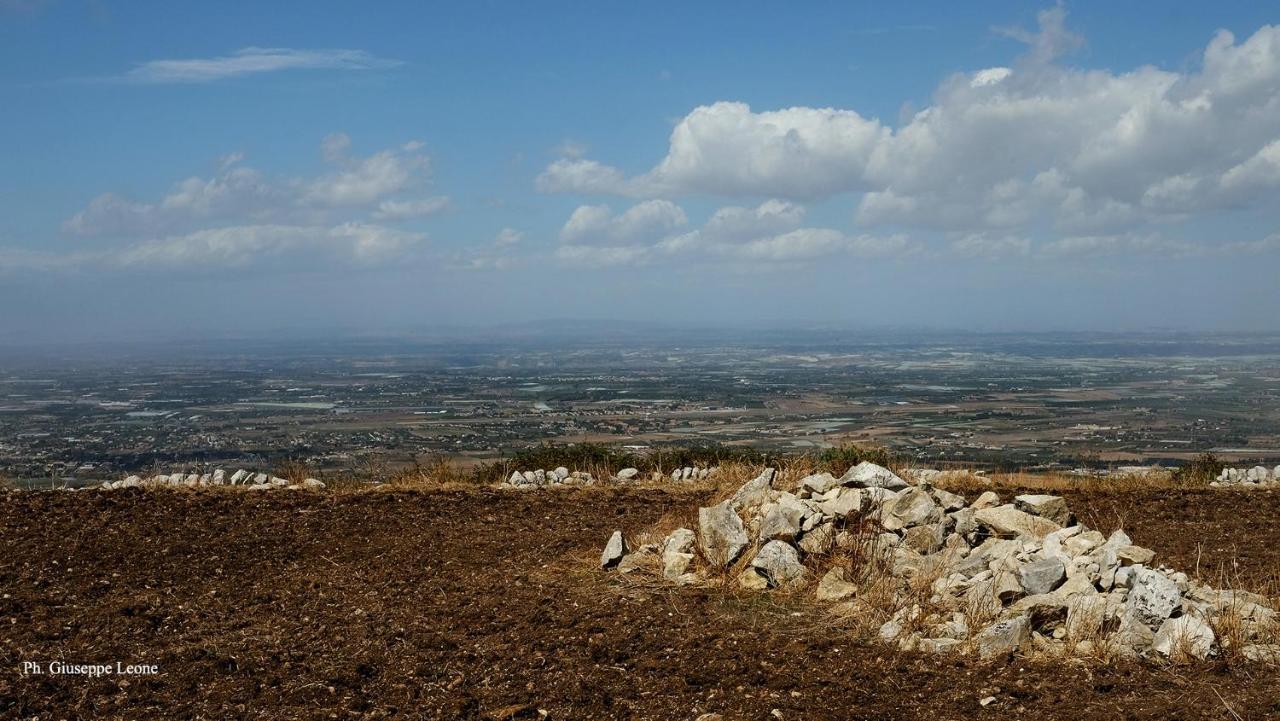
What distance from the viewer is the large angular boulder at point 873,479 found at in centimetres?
841

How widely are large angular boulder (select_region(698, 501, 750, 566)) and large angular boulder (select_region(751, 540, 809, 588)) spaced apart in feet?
0.77

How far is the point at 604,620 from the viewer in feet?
21.2

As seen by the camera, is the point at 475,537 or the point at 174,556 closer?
the point at 174,556

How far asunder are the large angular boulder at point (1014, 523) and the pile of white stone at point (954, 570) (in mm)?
11

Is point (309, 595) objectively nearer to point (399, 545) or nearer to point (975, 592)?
point (399, 545)

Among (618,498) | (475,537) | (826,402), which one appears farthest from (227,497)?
(826,402)

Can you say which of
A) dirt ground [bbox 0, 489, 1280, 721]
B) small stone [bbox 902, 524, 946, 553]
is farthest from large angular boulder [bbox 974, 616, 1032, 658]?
small stone [bbox 902, 524, 946, 553]

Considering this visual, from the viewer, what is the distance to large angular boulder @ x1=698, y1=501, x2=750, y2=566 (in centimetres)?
765

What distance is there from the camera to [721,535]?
7.78 meters

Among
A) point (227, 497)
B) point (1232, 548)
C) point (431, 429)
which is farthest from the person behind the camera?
point (431, 429)

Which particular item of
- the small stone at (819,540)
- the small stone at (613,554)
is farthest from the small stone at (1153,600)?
the small stone at (613,554)

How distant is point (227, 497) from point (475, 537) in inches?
132

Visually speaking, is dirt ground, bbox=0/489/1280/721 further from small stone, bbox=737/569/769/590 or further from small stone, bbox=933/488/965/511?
small stone, bbox=933/488/965/511

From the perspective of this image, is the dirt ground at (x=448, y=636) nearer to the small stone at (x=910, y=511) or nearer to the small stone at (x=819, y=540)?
the small stone at (x=819, y=540)
